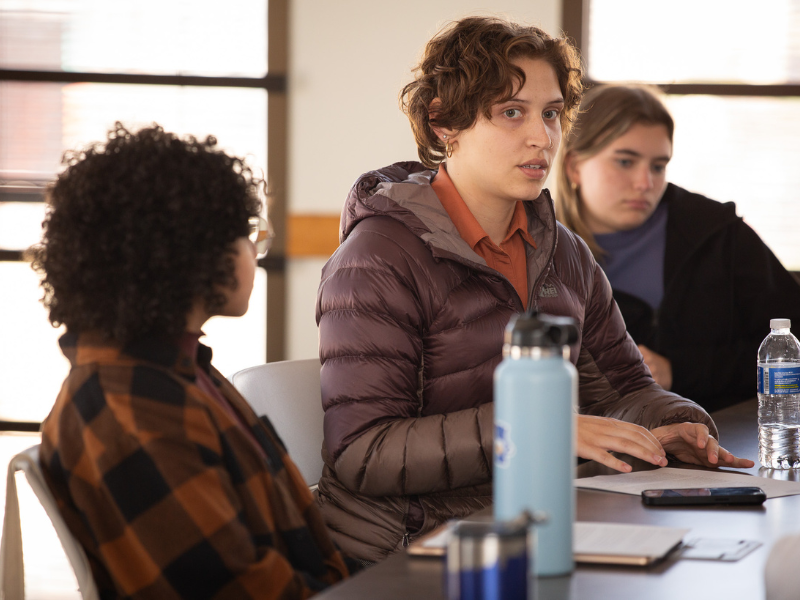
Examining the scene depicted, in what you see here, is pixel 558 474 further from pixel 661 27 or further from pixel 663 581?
pixel 661 27

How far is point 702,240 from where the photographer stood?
249 centimetres

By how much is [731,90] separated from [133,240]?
3.16 m

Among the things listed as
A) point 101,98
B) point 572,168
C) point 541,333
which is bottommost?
point 541,333

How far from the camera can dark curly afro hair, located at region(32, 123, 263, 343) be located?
3.29 feet

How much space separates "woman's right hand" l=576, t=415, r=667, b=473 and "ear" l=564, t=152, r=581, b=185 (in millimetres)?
1400

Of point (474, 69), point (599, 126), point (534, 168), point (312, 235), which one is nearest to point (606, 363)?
point (534, 168)

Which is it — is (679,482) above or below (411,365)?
below

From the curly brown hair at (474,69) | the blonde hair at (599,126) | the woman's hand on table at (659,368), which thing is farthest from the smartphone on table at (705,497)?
the blonde hair at (599,126)

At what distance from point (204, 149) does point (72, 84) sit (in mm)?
3132

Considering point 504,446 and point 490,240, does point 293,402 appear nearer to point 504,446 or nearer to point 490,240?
point 490,240

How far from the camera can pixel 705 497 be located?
1.12 meters

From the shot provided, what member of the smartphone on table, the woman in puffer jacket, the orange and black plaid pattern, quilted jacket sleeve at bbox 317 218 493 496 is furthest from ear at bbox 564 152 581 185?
the orange and black plaid pattern

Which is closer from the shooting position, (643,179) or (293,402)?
(293,402)

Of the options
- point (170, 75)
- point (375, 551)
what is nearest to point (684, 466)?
point (375, 551)
